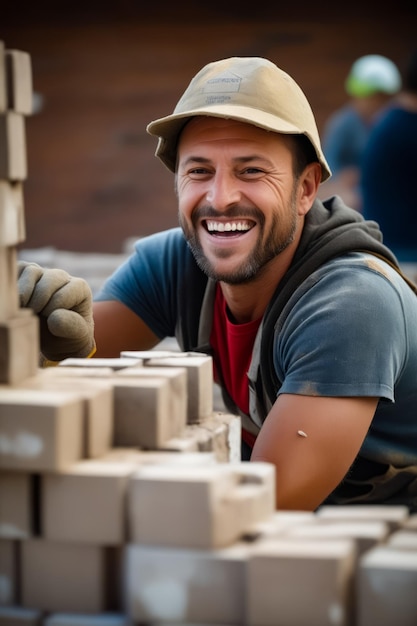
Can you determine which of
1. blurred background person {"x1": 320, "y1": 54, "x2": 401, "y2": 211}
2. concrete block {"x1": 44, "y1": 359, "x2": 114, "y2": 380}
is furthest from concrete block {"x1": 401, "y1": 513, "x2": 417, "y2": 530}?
blurred background person {"x1": 320, "y1": 54, "x2": 401, "y2": 211}

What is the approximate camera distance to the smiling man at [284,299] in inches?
113

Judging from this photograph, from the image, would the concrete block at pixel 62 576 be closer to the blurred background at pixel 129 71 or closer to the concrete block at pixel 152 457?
the concrete block at pixel 152 457

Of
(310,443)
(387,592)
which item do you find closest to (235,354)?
(310,443)

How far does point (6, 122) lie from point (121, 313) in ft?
5.68

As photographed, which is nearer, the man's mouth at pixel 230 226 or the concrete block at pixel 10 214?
the concrete block at pixel 10 214

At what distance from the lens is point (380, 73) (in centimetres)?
1028

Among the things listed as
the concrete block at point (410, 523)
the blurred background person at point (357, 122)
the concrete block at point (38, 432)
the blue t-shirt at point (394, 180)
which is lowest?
the concrete block at point (410, 523)

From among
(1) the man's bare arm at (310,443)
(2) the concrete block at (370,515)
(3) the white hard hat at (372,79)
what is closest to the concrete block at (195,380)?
(1) the man's bare arm at (310,443)

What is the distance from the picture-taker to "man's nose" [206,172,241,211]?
3.28 meters

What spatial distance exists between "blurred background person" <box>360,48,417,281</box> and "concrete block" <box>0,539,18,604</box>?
14.3 feet

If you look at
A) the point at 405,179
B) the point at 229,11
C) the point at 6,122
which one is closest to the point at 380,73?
the point at 229,11

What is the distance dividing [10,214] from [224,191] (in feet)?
3.78

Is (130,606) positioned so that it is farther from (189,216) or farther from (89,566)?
(189,216)

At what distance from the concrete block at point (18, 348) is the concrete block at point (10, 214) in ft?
0.50
